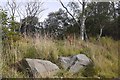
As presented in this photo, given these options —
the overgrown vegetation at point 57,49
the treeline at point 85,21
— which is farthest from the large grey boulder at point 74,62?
the treeline at point 85,21

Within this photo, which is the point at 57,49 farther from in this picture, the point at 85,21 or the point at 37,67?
the point at 85,21

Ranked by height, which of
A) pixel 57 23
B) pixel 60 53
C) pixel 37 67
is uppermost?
pixel 57 23

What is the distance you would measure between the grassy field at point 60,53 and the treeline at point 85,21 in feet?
2.48

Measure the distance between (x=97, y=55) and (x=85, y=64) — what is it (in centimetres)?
39

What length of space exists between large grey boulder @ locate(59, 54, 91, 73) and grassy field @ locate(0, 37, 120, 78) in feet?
0.29

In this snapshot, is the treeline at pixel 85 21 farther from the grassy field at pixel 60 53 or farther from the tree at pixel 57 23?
the grassy field at pixel 60 53

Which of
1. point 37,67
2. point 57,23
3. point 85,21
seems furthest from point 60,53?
point 85,21

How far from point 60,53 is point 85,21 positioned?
247cm

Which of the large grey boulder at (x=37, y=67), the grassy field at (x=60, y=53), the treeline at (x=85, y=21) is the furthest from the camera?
the treeline at (x=85, y=21)

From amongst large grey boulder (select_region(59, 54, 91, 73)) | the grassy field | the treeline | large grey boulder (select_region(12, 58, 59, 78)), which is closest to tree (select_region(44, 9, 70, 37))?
the treeline

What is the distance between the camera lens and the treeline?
531 centimetres

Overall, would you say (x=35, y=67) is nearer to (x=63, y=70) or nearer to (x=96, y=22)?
(x=63, y=70)

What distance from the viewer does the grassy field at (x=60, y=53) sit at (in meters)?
3.46

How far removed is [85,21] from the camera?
6207 millimetres
